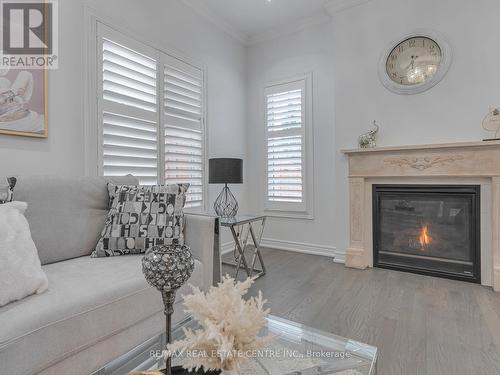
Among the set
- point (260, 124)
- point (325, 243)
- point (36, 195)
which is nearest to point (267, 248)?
point (325, 243)

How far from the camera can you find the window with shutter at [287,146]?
3578mm

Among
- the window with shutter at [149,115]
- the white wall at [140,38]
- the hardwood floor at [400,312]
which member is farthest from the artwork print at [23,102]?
the hardwood floor at [400,312]

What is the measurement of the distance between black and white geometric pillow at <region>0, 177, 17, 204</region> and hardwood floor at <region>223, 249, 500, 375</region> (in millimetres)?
1766

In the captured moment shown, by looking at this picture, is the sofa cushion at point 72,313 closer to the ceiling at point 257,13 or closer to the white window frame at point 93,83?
the white window frame at point 93,83

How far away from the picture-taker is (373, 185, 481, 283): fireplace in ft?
8.39

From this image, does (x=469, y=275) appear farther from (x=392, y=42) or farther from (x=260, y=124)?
(x=260, y=124)

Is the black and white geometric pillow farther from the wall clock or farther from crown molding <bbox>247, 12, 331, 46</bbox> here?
crown molding <bbox>247, 12, 331, 46</bbox>

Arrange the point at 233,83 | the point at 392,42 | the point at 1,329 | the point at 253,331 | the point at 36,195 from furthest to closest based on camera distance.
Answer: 1. the point at 233,83
2. the point at 392,42
3. the point at 36,195
4. the point at 1,329
5. the point at 253,331

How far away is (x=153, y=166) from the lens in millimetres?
2715

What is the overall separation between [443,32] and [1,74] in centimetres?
368

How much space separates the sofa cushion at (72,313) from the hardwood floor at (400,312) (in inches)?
40.9

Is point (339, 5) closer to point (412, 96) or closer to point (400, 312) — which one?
point (412, 96)

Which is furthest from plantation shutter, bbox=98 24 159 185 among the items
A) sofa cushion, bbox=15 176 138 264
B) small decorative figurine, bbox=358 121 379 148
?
small decorative figurine, bbox=358 121 379 148

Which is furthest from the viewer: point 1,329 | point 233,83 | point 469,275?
point 233,83
